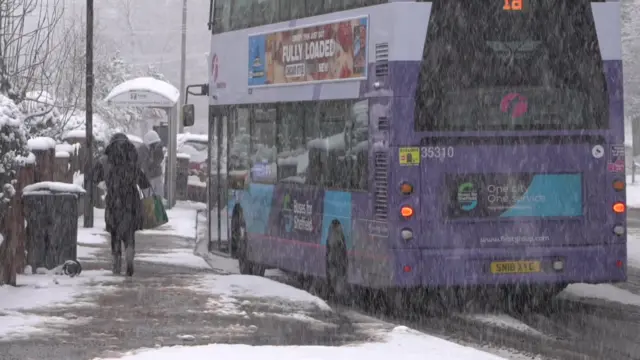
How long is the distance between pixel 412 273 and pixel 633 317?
91.8 inches

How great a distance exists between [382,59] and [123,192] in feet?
13.9

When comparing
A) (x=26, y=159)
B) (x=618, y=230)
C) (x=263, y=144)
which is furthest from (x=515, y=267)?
(x=26, y=159)

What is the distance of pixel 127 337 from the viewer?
36.8 feet

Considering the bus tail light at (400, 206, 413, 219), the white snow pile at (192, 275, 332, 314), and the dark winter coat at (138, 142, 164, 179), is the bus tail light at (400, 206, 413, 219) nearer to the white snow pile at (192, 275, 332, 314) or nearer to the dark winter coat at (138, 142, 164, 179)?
the white snow pile at (192, 275, 332, 314)

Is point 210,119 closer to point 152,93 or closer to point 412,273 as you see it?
point 412,273

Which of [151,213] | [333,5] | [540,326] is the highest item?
[333,5]

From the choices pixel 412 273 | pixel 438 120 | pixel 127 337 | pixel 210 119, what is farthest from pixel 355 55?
pixel 210 119

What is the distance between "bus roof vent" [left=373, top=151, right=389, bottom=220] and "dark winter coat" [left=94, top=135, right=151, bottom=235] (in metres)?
3.82

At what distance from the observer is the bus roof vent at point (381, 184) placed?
14.0 metres

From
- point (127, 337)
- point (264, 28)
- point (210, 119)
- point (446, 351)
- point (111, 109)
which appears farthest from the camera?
point (111, 109)

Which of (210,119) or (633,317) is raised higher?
(210,119)

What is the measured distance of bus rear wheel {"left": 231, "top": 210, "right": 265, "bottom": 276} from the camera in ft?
62.4

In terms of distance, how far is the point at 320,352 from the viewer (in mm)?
10281

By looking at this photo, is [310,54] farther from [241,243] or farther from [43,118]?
→ [43,118]
